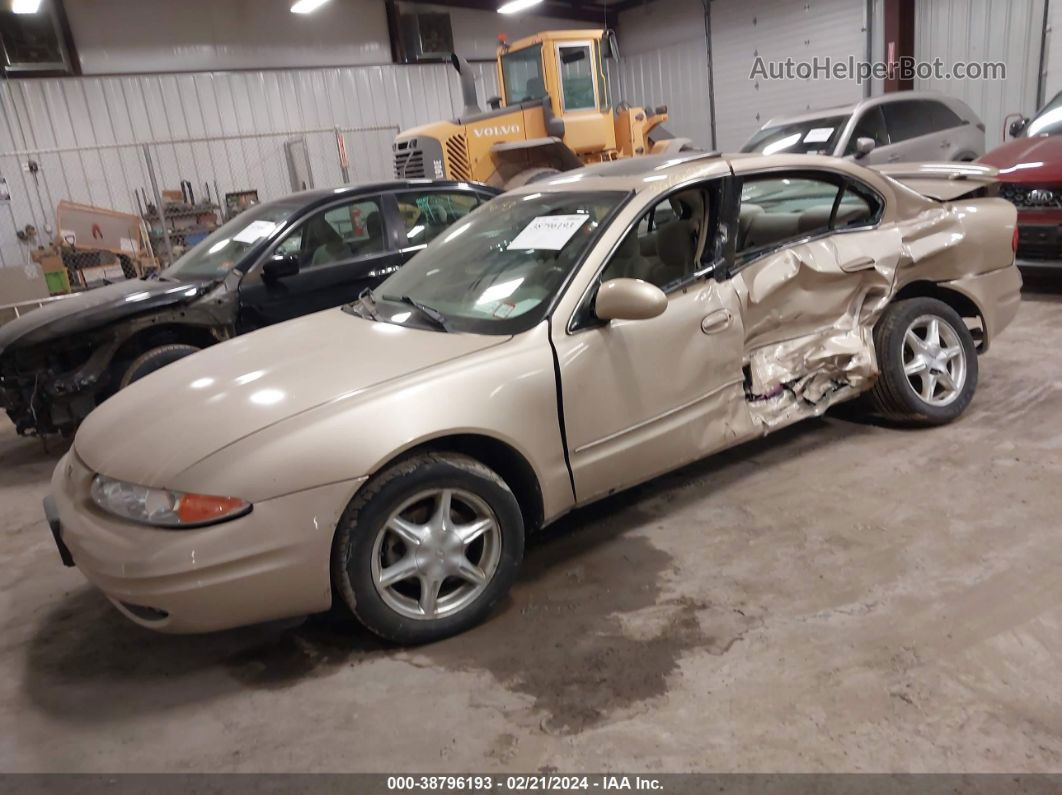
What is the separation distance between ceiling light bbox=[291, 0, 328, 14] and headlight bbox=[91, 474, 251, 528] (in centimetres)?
A: 1285

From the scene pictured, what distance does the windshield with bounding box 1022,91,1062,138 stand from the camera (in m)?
7.45

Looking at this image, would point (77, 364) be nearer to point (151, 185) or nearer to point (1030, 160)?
point (151, 185)

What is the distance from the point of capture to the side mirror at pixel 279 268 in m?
5.11

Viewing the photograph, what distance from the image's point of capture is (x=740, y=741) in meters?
2.12

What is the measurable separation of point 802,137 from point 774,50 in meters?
6.11

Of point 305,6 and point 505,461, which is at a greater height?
point 305,6

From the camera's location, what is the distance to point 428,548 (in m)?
2.60

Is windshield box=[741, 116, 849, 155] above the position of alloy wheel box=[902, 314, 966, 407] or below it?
above

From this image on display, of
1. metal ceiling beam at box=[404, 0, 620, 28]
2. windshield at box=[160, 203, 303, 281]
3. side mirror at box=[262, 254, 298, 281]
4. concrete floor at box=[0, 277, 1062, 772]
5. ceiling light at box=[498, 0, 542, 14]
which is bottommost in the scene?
concrete floor at box=[0, 277, 1062, 772]

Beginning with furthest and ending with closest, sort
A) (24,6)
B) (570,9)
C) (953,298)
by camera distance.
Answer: (570,9) → (24,6) → (953,298)

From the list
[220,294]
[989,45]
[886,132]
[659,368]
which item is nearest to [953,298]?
[659,368]

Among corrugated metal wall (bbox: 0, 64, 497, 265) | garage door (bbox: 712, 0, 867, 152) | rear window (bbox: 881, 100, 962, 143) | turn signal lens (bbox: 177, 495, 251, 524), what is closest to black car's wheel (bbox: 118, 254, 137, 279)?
corrugated metal wall (bbox: 0, 64, 497, 265)

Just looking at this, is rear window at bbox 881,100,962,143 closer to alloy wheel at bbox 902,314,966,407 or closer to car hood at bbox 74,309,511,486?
alloy wheel at bbox 902,314,966,407

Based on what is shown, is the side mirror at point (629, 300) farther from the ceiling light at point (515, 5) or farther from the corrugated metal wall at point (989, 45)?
the ceiling light at point (515, 5)
